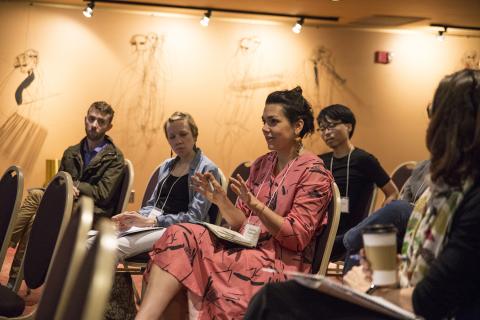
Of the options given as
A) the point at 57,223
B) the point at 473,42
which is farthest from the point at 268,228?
the point at 473,42

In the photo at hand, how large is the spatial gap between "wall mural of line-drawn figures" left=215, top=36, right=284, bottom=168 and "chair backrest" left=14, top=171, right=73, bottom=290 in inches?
208

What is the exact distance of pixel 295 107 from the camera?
3.36 metres

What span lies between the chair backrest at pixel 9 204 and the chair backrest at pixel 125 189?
70.2 inches

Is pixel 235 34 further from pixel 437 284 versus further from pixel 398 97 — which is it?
pixel 437 284

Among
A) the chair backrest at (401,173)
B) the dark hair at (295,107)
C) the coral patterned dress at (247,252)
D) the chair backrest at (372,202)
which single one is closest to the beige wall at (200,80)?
the chair backrest at (401,173)

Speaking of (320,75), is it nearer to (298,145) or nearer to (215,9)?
(215,9)

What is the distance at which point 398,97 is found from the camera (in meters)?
8.27

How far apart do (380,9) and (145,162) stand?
2915 mm

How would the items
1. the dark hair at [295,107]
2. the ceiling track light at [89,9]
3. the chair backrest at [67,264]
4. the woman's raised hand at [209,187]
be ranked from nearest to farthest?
1. the chair backrest at [67,264]
2. the woman's raised hand at [209,187]
3. the dark hair at [295,107]
4. the ceiling track light at [89,9]

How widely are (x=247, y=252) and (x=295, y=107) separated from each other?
75cm

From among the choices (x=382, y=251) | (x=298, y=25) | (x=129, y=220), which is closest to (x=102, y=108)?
Answer: (x=129, y=220)

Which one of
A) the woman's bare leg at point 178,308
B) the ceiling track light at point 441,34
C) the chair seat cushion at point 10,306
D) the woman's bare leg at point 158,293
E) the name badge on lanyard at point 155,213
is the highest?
the ceiling track light at point 441,34

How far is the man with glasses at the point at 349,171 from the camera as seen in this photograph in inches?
172

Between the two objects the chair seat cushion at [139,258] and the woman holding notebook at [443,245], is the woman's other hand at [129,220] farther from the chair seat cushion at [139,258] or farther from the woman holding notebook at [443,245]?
the woman holding notebook at [443,245]
